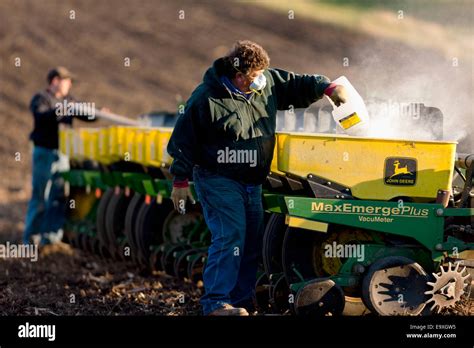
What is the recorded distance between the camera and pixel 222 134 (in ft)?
23.8

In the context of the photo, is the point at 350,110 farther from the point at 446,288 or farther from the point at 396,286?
the point at 446,288

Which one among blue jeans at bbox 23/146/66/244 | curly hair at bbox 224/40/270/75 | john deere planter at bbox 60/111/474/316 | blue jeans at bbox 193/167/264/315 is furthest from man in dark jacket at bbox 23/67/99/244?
curly hair at bbox 224/40/270/75

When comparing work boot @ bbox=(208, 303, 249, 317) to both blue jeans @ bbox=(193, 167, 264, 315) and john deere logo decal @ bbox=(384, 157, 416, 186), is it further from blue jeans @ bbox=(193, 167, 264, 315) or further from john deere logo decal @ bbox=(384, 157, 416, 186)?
john deere logo decal @ bbox=(384, 157, 416, 186)

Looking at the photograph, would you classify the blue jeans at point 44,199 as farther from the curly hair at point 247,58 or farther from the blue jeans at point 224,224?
the curly hair at point 247,58

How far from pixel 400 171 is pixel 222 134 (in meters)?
1.37

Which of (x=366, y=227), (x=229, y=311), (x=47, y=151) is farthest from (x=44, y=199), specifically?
(x=366, y=227)

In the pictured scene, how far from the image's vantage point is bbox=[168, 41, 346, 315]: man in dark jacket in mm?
7211

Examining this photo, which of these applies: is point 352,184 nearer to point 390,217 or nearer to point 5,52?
point 390,217

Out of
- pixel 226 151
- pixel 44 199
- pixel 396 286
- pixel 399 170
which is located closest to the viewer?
pixel 226 151

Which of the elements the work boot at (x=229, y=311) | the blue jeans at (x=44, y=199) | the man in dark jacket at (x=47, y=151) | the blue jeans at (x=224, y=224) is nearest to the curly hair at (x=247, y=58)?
the blue jeans at (x=224, y=224)

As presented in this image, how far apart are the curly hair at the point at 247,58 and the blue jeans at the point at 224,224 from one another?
788mm

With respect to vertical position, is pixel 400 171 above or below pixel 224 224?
above

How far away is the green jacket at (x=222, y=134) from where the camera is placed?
7215mm

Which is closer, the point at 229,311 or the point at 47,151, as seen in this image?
the point at 229,311
